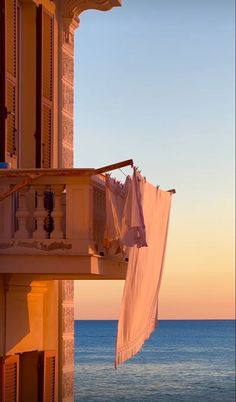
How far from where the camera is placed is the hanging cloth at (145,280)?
12148 millimetres

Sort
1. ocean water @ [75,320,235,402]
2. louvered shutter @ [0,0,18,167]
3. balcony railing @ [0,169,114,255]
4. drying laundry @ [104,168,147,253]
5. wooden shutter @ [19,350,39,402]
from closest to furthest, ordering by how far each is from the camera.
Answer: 1. balcony railing @ [0,169,114,255]
2. drying laundry @ [104,168,147,253]
3. louvered shutter @ [0,0,18,167]
4. wooden shutter @ [19,350,39,402]
5. ocean water @ [75,320,235,402]

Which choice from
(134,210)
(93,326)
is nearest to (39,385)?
(134,210)

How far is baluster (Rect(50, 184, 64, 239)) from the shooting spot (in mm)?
11727

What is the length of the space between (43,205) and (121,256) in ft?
4.42

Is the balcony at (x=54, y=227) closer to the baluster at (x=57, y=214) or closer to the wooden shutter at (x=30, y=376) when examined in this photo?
the baluster at (x=57, y=214)

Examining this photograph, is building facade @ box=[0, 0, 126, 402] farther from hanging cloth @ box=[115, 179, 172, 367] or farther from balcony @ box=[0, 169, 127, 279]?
hanging cloth @ box=[115, 179, 172, 367]

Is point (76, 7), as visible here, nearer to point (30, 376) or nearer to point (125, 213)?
point (125, 213)

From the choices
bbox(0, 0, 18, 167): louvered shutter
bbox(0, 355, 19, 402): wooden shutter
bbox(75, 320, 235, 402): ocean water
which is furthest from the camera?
bbox(75, 320, 235, 402): ocean water

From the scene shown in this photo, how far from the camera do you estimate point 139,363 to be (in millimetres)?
78625

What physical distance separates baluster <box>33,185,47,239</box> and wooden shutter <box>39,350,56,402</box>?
292 cm

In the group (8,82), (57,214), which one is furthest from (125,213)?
(8,82)

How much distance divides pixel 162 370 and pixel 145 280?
2464 inches

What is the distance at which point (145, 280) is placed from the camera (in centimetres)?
1284

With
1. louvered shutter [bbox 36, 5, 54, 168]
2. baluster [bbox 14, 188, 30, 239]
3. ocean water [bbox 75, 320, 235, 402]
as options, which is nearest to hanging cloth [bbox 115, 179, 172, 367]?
baluster [bbox 14, 188, 30, 239]
